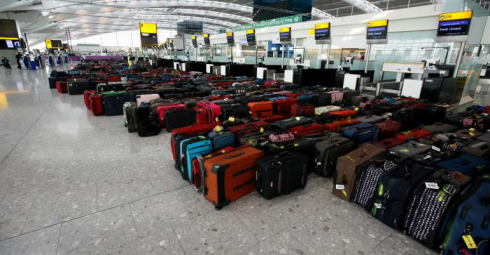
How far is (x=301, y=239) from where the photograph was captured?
6.93 ft

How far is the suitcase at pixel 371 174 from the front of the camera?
7.65 ft

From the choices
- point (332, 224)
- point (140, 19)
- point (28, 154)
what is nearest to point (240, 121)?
point (332, 224)

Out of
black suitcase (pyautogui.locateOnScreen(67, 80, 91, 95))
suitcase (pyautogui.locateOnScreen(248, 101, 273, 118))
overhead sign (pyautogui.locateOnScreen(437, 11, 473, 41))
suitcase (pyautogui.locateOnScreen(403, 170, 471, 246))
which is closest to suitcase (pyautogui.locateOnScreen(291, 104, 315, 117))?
suitcase (pyautogui.locateOnScreen(248, 101, 273, 118))

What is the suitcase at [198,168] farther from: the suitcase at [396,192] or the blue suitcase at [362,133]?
the blue suitcase at [362,133]

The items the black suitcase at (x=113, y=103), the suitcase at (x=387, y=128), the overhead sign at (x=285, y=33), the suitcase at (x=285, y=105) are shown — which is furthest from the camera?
the overhead sign at (x=285, y=33)

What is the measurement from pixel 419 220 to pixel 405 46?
36.1 feet

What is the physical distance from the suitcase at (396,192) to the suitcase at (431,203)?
5 cm

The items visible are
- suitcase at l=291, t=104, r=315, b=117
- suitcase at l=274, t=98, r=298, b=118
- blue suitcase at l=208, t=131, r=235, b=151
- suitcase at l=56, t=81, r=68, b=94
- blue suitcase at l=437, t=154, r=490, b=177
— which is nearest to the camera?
blue suitcase at l=437, t=154, r=490, b=177

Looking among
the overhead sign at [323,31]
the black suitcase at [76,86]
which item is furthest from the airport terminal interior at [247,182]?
the overhead sign at [323,31]

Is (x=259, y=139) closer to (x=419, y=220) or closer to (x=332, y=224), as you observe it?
(x=332, y=224)

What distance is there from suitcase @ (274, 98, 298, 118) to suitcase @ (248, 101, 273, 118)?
219 millimetres

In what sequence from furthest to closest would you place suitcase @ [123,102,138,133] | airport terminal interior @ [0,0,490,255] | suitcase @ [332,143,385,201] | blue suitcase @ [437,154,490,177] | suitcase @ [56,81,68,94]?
1. suitcase @ [56,81,68,94]
2. suitcase @ [123,102,138,133]
3. suitcase @ [332,143,385,201]
4. blue suitcase @ [437,154,490,177]
5. airport terminal interior @ [0,0,490,255]

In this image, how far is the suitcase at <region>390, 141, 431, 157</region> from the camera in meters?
2.73

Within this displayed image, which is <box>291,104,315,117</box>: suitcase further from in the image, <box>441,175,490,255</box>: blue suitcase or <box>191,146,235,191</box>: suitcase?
<box>441,175,490,255</box>: blue suitcase
